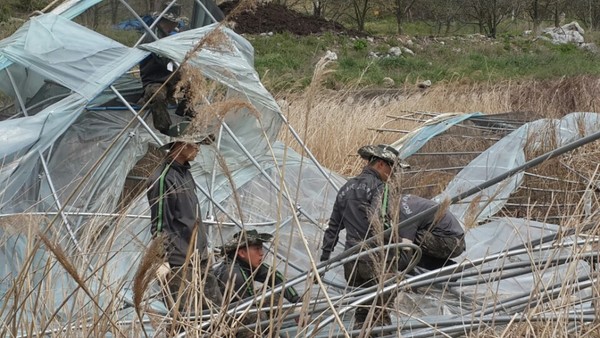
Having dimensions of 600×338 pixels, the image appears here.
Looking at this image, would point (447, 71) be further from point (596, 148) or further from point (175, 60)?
point (175, 60)

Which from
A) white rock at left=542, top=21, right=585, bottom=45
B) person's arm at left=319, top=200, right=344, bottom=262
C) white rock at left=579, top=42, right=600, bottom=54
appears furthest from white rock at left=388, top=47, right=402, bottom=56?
person's arm at left=319, top=200, right=344, bottom=262

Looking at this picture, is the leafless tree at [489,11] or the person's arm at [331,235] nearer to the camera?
the person's arm at [331,235]

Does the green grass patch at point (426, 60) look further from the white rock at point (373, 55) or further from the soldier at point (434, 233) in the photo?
the soldier at point (434, 233)

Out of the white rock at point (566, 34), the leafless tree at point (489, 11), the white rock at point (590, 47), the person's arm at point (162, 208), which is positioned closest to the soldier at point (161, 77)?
the person's arm at point (162, 208)

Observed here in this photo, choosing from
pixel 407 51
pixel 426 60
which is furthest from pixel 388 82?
pixel 407 51

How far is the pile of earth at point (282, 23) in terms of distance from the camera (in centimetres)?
2745

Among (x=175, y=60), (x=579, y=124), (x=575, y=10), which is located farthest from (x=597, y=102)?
(x=575, y=10)

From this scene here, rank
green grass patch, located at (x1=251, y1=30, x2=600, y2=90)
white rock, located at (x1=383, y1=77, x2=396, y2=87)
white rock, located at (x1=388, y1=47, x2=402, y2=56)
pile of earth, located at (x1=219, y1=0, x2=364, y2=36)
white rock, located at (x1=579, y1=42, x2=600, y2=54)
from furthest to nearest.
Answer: white rock, located at (x1=579, y1=42, x2=600, y2=54) → pile of earth, located at (x1=219, y1=0, x2=364, y2=36) → white rock, located at (x1=388, y1=47, x2=402, y2=56) → white rock, located at (x1=383, y1=77, x2=396, y2=87) → green grass patch, located at (x1=251, y1=30, x2=600, y2=90)

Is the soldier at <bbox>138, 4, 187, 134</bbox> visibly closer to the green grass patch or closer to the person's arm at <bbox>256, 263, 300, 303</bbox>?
the person's arm at <bbox>256, 263, 300, 303</bbox>

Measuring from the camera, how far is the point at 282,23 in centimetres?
2817

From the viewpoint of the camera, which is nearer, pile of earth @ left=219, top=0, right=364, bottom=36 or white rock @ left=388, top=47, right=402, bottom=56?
white rock @ left=388, top=47, right=402, bottom=56

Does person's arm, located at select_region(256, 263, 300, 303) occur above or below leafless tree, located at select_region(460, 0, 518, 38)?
above

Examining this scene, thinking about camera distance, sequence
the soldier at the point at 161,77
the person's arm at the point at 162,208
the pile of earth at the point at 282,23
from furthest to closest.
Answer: the pile of earth at the point at 282,23 < the soldier at the point at 161,77 < the person's arm at the point at 162,208

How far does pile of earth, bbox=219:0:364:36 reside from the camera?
27453 millimetres
